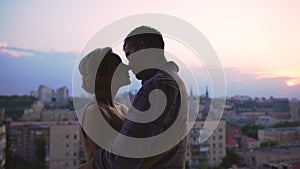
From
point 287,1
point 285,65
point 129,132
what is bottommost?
point 129,132

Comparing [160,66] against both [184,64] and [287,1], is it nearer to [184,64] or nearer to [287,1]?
[184,64]

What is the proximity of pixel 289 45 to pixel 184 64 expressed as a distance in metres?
1.36

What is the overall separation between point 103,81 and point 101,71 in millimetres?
22

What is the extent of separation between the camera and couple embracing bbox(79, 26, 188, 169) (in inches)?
16.7

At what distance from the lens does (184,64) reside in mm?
603

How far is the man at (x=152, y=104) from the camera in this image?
0.42 metres

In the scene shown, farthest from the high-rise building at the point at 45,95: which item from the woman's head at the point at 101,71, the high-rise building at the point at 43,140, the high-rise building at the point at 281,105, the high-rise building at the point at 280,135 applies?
the high-rise building at the point at 280,135

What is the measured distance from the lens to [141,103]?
1.40ft

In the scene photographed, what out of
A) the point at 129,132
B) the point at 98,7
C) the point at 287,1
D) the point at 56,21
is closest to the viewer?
the point at 129,132

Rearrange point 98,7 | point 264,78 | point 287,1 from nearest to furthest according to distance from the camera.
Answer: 1. point 98,7
2. point 287,1
3. point 264,78

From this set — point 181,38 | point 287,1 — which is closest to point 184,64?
point 181,38

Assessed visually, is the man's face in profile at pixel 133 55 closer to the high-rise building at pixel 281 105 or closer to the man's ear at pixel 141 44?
the man's ear at pixel 141 44

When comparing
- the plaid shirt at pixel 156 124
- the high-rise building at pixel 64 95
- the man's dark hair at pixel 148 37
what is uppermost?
the man's dark hair at pixel 148 37

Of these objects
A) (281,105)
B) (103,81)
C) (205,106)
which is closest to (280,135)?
(281,105)
